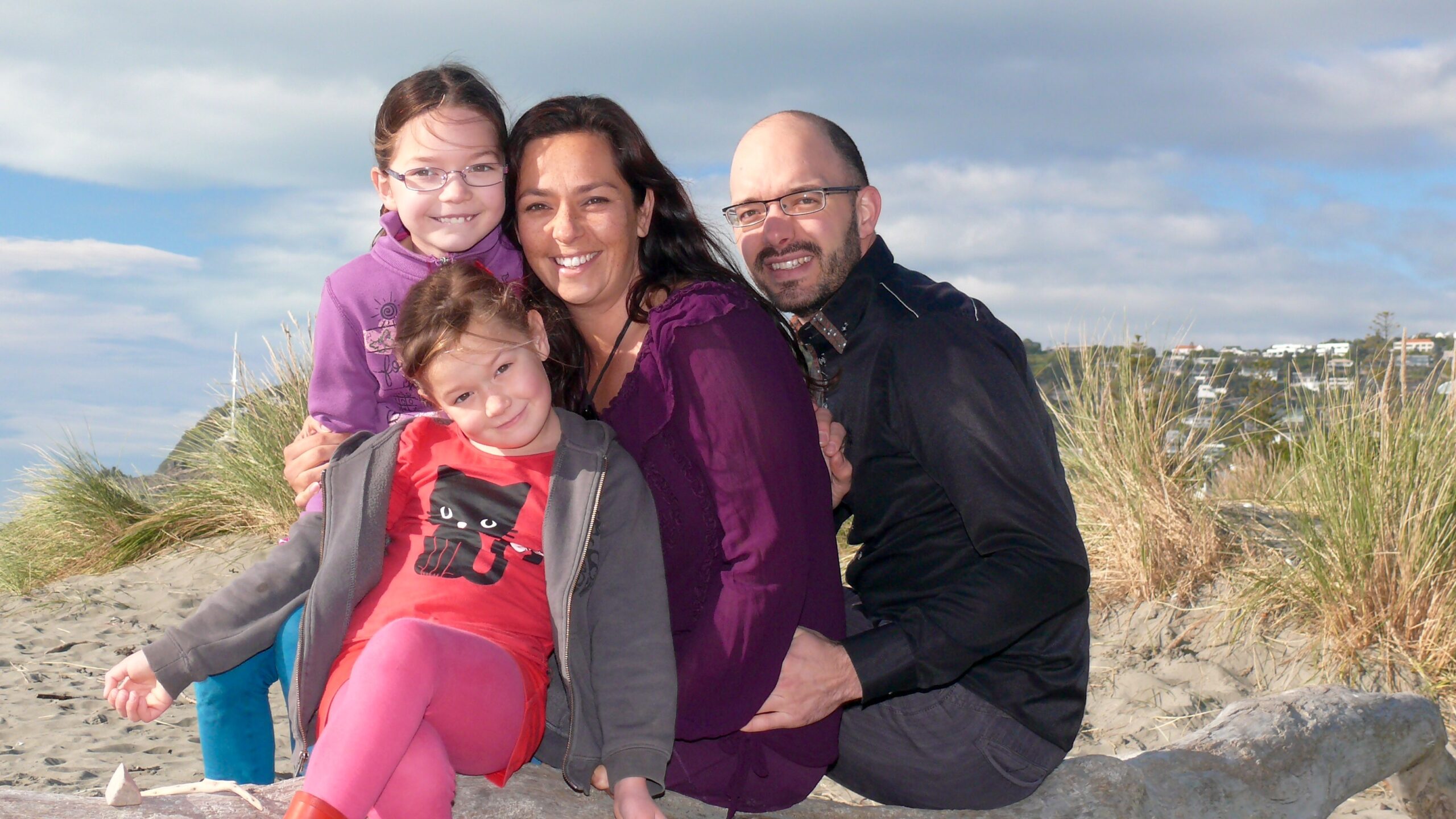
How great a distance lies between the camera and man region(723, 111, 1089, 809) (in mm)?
2451

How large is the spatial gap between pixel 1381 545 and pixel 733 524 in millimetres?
4704

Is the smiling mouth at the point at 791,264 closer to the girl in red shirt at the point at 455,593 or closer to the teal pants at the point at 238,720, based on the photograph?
the girl in red shirt at the point at 455,593

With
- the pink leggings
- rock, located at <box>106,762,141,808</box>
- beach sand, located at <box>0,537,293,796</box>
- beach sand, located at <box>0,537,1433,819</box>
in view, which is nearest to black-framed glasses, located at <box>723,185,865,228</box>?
the pink leggings

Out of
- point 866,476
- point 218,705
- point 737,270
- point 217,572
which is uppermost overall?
point 737,270

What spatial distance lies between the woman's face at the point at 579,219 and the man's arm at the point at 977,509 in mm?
734

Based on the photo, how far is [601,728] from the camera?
7.39ft

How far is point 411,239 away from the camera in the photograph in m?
3.19

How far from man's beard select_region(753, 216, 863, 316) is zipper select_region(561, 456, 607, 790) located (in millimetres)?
954

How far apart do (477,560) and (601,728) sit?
0.43 meters

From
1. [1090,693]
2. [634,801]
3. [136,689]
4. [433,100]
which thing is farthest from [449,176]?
[1090,693]

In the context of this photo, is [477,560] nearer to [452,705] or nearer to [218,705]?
[452,705]

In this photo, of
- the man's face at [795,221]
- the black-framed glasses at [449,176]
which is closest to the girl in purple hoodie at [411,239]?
the black-framed glasses at [449,176]

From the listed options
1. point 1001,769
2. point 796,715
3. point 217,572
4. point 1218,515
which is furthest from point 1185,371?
point 217,572

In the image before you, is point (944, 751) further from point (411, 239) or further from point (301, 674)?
point (411, 239)
